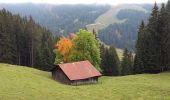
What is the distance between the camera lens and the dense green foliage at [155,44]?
289 feet

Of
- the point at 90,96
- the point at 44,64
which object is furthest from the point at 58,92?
the point at 44,64

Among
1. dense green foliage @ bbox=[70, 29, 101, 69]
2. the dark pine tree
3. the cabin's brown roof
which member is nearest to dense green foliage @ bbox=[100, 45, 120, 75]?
the dark pine tree

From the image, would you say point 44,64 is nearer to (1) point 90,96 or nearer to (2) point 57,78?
(2) point 57,78

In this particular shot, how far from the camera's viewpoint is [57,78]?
7456 cm

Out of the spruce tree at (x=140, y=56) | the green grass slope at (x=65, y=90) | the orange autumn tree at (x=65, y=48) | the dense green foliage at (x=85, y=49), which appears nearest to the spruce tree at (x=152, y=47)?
the spruce tree at (x=140, y=56)

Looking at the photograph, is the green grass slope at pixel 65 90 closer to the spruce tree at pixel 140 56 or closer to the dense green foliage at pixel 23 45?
the spruce tree at pixel 140 56

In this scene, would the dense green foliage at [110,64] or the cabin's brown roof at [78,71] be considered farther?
the dense green foliage at [110,64]

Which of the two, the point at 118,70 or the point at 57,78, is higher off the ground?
the point at 57,78

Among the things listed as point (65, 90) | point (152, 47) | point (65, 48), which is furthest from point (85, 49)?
point (65, 90)

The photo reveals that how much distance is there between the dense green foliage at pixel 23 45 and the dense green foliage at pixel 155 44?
2796 cm

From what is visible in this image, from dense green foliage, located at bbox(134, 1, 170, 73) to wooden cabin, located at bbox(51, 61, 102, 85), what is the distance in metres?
19.6

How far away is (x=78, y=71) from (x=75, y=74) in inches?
47.8

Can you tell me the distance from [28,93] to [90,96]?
362 inches

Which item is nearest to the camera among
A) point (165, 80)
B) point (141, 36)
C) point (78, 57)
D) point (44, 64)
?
point (165, 80)
